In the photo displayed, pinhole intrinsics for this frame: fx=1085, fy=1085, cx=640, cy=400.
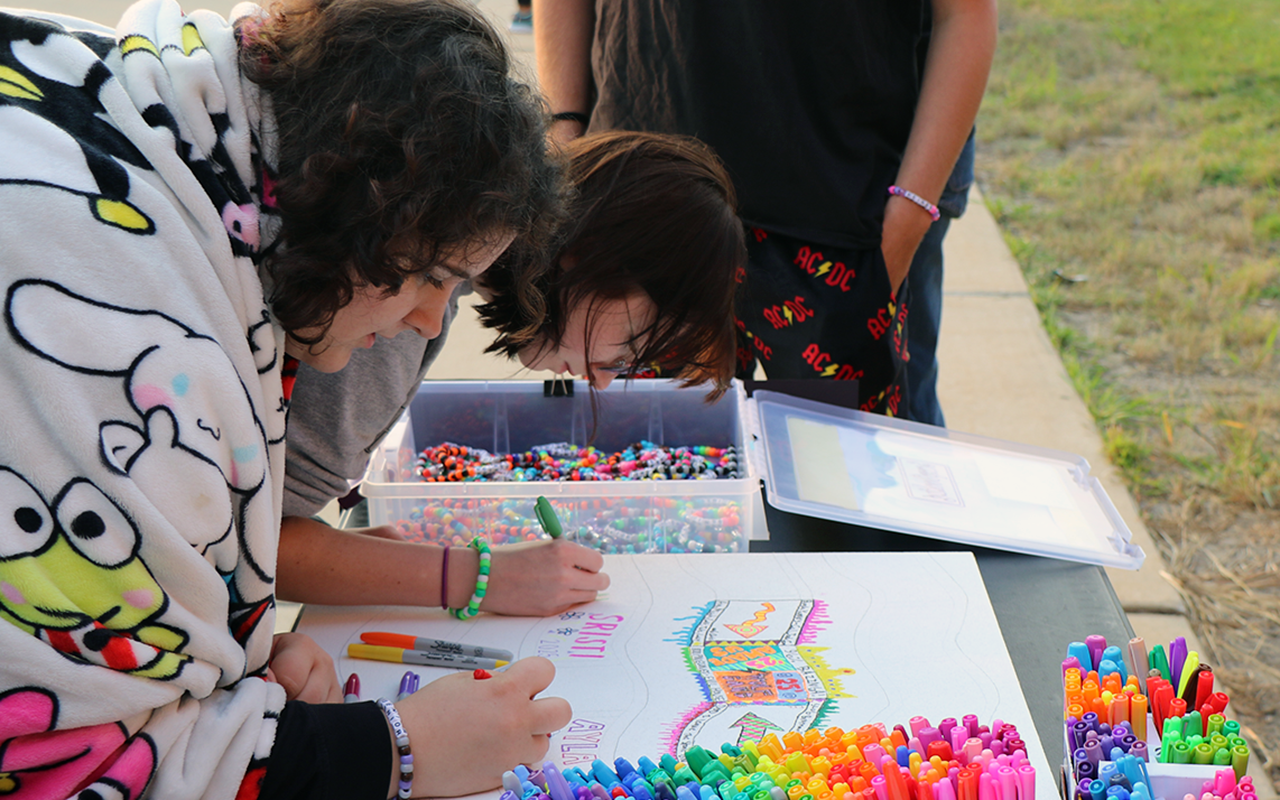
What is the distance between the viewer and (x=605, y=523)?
3.53 ft

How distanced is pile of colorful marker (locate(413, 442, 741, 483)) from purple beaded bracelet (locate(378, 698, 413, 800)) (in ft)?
1.44

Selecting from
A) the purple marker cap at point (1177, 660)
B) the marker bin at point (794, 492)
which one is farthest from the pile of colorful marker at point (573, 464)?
the purple marker cap at point (1177, 660)

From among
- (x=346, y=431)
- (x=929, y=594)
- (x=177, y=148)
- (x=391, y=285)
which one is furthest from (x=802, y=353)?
(x=177, y=148)

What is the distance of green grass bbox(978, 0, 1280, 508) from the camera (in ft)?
8.30

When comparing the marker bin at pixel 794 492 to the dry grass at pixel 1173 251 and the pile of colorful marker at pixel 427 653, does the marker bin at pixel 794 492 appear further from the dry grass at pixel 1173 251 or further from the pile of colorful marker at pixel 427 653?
the dry grass at pixel 1173 251

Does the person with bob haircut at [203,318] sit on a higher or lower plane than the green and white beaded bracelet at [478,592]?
higher

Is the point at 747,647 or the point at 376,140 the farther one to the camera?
the point at 747,647

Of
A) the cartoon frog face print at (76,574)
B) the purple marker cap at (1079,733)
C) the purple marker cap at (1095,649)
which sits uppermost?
the cartoon frog face print at (76,574)

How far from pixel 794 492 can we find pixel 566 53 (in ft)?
2.30

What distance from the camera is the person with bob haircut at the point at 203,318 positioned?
573 mm

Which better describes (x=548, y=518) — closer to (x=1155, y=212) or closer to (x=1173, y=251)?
(x=1173, y=251)

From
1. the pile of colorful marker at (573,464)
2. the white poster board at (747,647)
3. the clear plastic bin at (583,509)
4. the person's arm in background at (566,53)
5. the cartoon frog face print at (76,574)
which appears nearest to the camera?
the cartoon frog face print at (76,574)

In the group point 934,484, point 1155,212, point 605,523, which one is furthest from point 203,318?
point 1155,212

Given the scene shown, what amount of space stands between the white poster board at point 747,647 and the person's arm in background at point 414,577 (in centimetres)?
1
